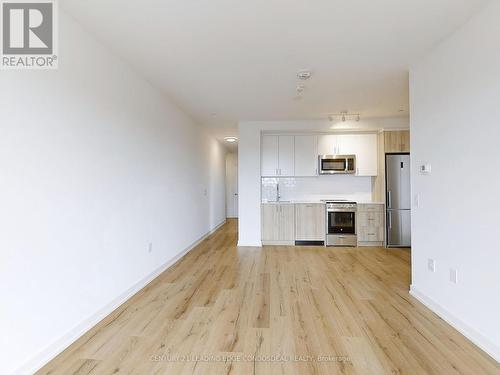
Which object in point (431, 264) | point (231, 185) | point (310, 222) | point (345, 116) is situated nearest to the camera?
point (431, 264)

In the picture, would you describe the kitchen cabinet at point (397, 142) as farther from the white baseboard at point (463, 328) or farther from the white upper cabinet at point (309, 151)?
the white baseboard at point (463, 328)

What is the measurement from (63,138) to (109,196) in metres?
0.77

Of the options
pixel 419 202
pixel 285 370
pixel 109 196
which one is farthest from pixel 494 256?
pixel 109 196

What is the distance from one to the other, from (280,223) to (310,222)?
63cm

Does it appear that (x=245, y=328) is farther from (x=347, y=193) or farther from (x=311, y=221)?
(x=347, y=193)

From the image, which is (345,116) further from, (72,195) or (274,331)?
(72,195)

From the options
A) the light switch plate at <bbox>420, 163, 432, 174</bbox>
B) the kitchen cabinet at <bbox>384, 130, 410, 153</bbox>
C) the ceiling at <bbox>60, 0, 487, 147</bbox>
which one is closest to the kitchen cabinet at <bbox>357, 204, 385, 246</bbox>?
the kitchen cabinet at <bbox>384, 130, 410, 153</bbox>

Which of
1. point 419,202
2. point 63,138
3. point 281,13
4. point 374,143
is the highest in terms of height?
point 281,13

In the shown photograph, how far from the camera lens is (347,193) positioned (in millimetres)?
6234

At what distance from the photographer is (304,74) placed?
3322 millimetres

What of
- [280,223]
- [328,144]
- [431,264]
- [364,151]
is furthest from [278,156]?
[431,264]

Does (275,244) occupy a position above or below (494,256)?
below

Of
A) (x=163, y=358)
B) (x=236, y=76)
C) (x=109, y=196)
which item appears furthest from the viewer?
(x=236, y=76)

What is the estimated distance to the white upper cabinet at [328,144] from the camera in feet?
19.7
